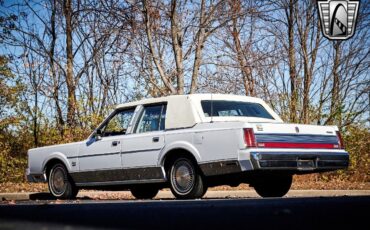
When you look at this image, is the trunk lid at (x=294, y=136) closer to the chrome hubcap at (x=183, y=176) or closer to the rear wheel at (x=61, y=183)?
the chrome hubcap at (x=183, y=176)

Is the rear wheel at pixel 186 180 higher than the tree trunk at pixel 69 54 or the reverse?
the reverse

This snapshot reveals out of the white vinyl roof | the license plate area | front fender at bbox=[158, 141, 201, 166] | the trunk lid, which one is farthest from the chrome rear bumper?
the white vinyl roof

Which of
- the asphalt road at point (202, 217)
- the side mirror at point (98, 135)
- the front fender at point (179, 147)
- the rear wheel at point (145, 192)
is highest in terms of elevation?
the side mirror at point (98, 135)

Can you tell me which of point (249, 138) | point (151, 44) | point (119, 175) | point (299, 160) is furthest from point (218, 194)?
point (151, 44)

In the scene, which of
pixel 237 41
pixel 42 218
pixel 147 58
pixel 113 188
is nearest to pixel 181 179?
pixel 113 188

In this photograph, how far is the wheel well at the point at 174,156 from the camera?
9.54 m

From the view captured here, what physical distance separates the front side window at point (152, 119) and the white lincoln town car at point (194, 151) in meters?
0.02

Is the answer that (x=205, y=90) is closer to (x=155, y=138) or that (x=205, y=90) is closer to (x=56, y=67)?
(x=56, y=67)

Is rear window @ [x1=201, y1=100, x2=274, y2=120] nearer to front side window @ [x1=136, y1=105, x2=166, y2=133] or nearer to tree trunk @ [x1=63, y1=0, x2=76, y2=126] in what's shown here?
front side window @ [x1=136, y1=105, x2=166, y2=133]

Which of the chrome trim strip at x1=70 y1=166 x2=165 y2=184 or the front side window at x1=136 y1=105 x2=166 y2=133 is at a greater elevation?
the front side window at x1=136 y1=105 x2=166 y2=133

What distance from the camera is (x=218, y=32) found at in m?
19.4

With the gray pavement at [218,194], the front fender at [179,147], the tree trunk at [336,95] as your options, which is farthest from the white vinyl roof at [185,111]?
the tree trunk at [336,95]

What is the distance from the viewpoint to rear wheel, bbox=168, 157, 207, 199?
9.35 metres

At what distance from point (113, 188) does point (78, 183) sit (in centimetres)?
73
